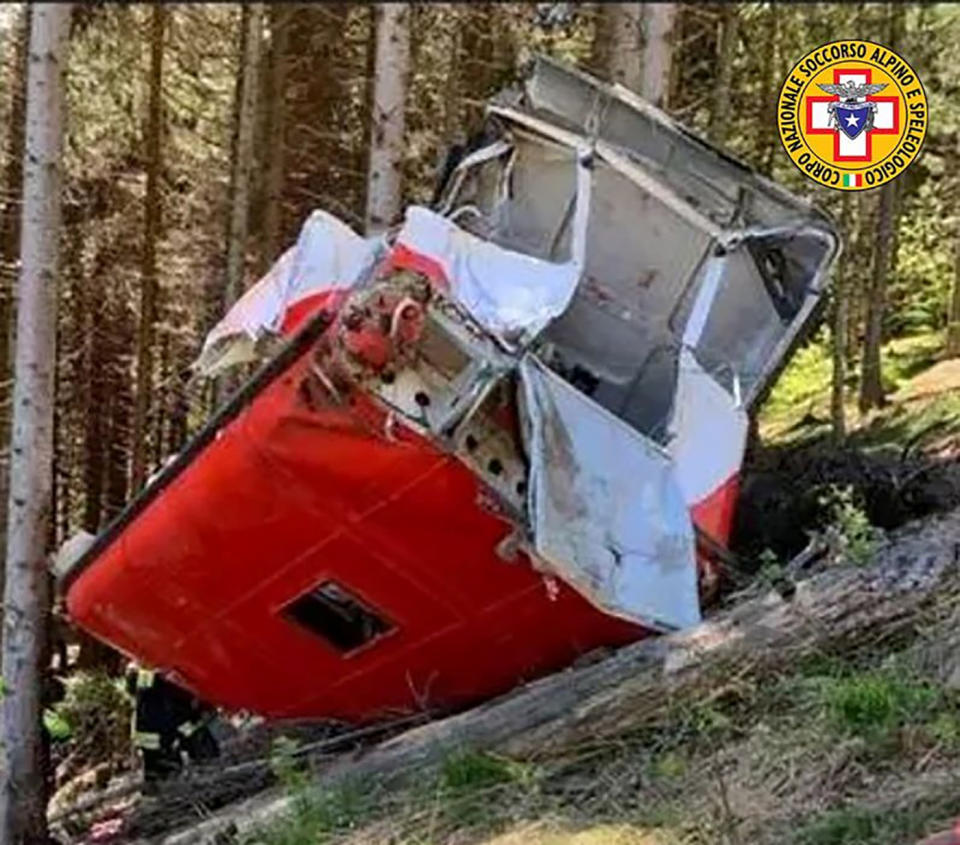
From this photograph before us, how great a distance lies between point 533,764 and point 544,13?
4568 mm

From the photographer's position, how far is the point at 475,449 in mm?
7102

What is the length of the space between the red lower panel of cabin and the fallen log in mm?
533

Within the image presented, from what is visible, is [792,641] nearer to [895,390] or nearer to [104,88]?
[104,88]

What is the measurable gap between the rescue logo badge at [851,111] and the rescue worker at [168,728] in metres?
4.32

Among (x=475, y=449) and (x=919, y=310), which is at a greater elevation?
(x=475, y=449)

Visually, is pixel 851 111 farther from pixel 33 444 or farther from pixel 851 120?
pixel 33 444

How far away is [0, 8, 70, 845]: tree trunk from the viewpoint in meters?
8.30

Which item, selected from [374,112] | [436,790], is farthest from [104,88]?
[436,790]

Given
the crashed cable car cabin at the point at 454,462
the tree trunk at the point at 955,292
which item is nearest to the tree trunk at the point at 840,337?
the tree trunk at the point at 955,292

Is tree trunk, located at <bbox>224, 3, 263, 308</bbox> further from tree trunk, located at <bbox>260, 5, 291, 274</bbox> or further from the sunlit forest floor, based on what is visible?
the sunlit forest floor

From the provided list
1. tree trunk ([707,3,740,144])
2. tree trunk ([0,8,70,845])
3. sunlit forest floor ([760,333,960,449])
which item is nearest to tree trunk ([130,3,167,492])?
tree trunk ([707,3,740,144])

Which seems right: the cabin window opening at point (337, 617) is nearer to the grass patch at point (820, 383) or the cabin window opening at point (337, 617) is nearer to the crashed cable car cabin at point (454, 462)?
the crashed cable car cabin at point (454, 462)

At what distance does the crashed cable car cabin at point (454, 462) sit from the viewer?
703 cm

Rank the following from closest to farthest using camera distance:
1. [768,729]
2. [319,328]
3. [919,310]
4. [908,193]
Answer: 1. [768,729]
2. [319,328]
3. [908,193]
4. [919,310]
